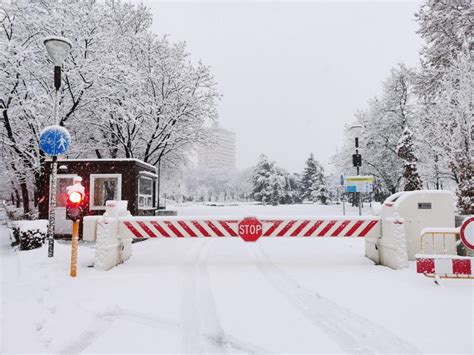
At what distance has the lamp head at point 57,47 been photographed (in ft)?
28.1

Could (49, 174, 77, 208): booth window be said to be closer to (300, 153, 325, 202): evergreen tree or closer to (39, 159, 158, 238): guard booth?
(39, 159, 158, 238): guard booth

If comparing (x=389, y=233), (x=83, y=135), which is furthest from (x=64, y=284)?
(x=83, y=135)

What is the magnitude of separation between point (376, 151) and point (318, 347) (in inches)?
1381

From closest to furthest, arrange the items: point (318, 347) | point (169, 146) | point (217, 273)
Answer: point (318, 347) < point (217, 273) < point (169, 146)

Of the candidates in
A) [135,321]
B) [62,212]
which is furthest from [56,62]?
[135,321]

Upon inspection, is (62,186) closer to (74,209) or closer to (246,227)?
(74,209)

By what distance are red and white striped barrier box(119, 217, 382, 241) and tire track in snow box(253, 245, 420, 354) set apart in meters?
2.07

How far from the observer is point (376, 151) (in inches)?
1396

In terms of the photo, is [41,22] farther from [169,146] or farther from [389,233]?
[389,233]

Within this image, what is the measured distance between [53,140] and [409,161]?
96.5 ft

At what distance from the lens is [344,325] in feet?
13.7

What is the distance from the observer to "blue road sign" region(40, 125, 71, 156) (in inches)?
325

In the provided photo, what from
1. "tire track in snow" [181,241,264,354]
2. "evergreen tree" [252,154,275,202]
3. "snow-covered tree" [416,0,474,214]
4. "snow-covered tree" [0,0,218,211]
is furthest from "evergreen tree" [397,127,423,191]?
"evergreen tree" [252,154,275,202]

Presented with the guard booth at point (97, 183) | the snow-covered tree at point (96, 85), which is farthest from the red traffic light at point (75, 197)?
the snow-covered tree at point (96, 85)
